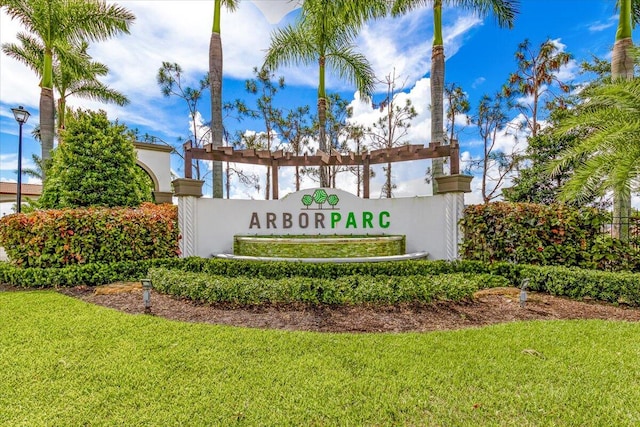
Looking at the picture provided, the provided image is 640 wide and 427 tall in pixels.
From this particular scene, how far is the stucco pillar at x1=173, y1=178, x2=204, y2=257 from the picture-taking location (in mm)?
8133

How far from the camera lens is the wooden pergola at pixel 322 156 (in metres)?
8.17

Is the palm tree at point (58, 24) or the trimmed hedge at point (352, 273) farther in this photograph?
the palm tree at point (58, 24)

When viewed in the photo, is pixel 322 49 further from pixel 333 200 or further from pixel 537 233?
pixel 537 233

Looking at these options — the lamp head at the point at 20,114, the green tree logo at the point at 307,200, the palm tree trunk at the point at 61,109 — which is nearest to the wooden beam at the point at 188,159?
the green tree logo at the point at 307,200

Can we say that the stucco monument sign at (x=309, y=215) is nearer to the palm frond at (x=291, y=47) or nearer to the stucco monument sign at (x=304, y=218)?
the stucco monument sign at (x=304, y=218)

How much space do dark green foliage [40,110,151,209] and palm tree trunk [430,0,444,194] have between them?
9822mm

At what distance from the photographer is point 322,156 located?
29.1 ft

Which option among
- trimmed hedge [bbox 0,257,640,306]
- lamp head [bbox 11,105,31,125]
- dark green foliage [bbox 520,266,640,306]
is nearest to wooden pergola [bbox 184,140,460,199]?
trimmed hedge [bbox 0,257,640,306]

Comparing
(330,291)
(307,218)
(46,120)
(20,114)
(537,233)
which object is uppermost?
(46,120)

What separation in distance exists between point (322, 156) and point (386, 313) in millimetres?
Result: 5333

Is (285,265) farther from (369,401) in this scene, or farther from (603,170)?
(603,170)

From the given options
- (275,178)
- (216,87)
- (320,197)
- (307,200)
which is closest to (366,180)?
(320,197)

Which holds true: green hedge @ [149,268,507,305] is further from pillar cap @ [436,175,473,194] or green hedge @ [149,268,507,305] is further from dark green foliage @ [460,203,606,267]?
pillar cap @ [436,175,473,194]

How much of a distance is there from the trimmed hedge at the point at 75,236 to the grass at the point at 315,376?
3109 mm
